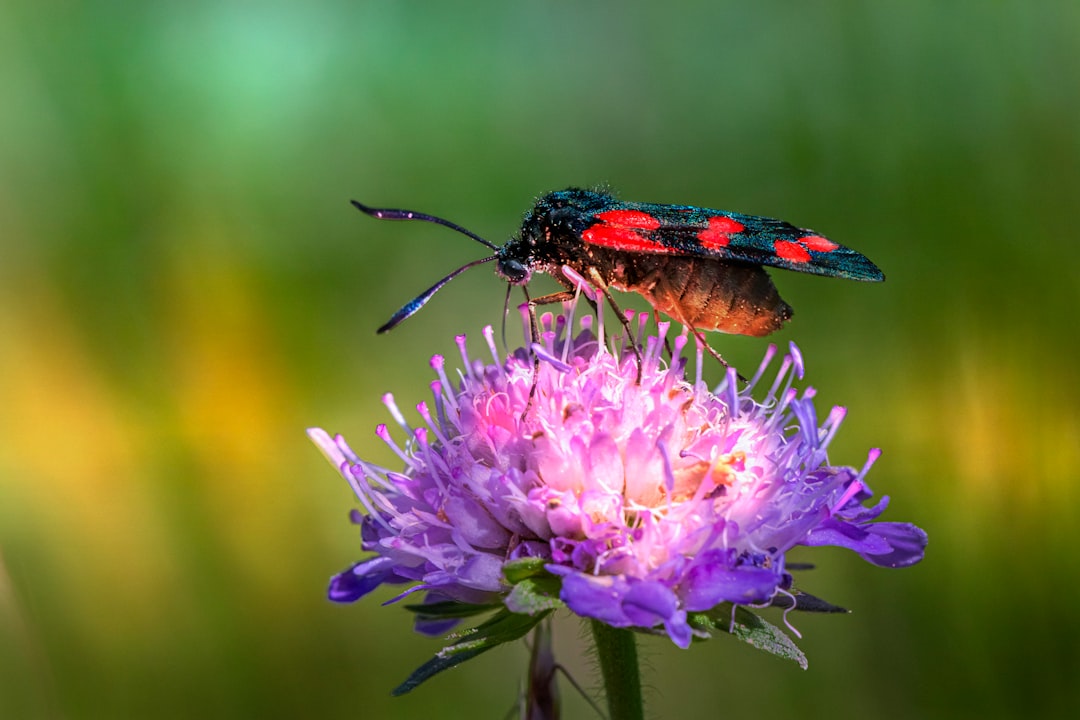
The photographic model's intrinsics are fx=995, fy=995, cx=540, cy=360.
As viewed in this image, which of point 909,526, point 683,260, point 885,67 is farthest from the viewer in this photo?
point 885,67

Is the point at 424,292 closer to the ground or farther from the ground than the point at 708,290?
farther from the ground

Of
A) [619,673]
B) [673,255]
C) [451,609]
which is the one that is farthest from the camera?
[673,255]

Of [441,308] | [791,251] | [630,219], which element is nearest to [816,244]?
[791,251]

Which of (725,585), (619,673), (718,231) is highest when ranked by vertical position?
(718,231)

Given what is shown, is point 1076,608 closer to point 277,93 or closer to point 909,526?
point 909,526

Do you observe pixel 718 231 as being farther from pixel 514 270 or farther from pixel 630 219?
pixel 514 270

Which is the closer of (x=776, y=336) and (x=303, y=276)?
(x=776, y=336)

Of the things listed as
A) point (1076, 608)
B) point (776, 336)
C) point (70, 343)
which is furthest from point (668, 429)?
point (70, 343)

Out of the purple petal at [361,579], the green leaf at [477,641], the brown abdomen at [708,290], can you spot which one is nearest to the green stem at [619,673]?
the green leaf at [477,641]
